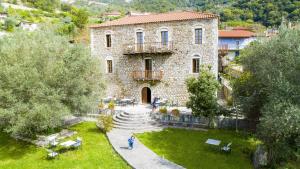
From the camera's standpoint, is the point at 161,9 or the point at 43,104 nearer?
the point at 43,104

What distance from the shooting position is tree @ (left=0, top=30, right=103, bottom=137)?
15.4 m

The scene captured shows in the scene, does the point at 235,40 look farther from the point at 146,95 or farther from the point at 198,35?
the point at 146,95

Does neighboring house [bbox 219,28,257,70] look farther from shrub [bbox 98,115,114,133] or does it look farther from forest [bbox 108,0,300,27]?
shrub [bbox 98,115,114,133]

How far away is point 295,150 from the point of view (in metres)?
11.2

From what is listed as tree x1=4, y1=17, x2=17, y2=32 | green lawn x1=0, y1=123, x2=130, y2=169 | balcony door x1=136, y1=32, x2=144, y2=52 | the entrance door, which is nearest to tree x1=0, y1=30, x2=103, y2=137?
green lawn x1=0, y1=123, x2=130, y2=169

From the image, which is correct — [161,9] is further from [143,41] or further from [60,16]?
[143,41]

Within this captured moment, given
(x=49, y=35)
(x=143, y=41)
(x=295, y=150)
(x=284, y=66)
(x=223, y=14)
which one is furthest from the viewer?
(x=223, y=14)

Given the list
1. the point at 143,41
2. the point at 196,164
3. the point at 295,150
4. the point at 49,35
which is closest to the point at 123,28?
the point at 143,41

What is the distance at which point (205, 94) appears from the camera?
1817 cm

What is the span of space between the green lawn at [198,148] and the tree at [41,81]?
5.35 metres

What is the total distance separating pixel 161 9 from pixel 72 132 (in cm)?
8054

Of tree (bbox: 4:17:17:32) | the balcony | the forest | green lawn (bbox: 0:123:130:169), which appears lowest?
green lawn (bbox: 0:123:130:169)

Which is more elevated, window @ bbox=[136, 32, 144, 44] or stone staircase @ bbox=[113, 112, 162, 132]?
window @ bbox=[136, 32, 144, 44]

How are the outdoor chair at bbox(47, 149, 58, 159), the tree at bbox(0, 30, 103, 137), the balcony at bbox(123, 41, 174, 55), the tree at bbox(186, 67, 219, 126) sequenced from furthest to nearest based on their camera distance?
the balcony at bbox(123, 41, 174, 55)
the tree at bbox(186, 67, 219, 126)
the tree at bbox(0, 30, 103, 137)
the outdoor chair at bbox(47, 149, 58, 159)
